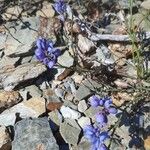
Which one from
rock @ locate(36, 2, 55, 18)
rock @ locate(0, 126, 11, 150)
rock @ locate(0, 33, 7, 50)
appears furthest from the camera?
rock @ locate(36, 2, 55, 18)

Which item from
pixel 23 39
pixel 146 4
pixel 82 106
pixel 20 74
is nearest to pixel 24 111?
pixel 20 74

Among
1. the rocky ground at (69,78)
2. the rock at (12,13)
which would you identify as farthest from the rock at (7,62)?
the rock at (12,13)

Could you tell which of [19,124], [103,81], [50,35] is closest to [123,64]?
[103,81]

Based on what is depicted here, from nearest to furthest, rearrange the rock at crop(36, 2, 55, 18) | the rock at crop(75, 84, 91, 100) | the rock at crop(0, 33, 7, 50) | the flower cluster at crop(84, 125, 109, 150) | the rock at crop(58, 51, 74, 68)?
the flower cluster at crop(84, 125, 109, 150) < the rock at crop(75, 84, 91, 100) < the rock at crop(58, 51, 74, 68) < the rock at crop(0, 33, 7, 50) < the rock at crop(36, 2, 55, 18)

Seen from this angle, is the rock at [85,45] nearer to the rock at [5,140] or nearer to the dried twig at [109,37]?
the dried twig at [109,37]

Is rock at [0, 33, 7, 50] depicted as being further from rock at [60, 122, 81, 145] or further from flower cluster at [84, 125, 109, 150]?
flower cluster at [84, 125, 109, 150]

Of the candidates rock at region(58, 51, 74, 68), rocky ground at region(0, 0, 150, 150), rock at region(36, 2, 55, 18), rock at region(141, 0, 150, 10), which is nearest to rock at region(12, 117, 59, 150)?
rocky ground at region(0, 0, 150, 150)

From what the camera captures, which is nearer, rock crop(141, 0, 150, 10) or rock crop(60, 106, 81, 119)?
rock crop(60, 106, 81, 119)

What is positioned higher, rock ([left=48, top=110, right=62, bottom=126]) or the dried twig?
the dried twig

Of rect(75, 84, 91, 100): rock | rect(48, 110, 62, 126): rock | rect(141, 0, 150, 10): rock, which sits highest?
rect(141, 0, 150, 10): rock
